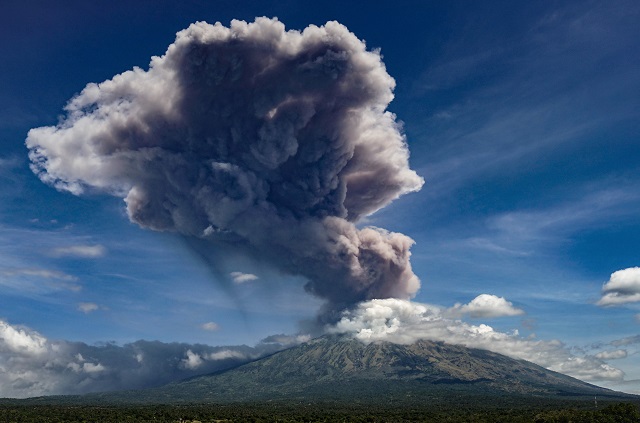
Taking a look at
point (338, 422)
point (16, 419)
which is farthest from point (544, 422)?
point (16, 419)

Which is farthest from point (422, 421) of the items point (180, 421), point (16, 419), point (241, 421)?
point (16, 419)

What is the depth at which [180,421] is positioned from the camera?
114125 mm

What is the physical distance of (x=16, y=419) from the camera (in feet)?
388

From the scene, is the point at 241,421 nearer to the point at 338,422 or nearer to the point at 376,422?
the point at 338,422

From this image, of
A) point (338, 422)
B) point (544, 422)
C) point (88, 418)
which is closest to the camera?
point (544, 422)

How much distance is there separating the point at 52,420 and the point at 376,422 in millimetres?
78701

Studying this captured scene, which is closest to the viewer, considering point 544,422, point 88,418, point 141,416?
point 544,422

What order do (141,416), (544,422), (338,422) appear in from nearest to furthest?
(544,422) → (338,422) → (141,416)

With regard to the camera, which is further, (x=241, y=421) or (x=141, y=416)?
(x=141, y=416)

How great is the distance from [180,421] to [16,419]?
4213cm

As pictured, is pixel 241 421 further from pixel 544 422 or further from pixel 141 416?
pixel 544 422

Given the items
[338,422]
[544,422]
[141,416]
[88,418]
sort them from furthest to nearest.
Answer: [141,416] → [88,418] → [338,422] → [544,422]

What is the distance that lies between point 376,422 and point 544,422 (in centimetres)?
3767

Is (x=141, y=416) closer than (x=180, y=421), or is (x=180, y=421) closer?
(x=180, y=421)
